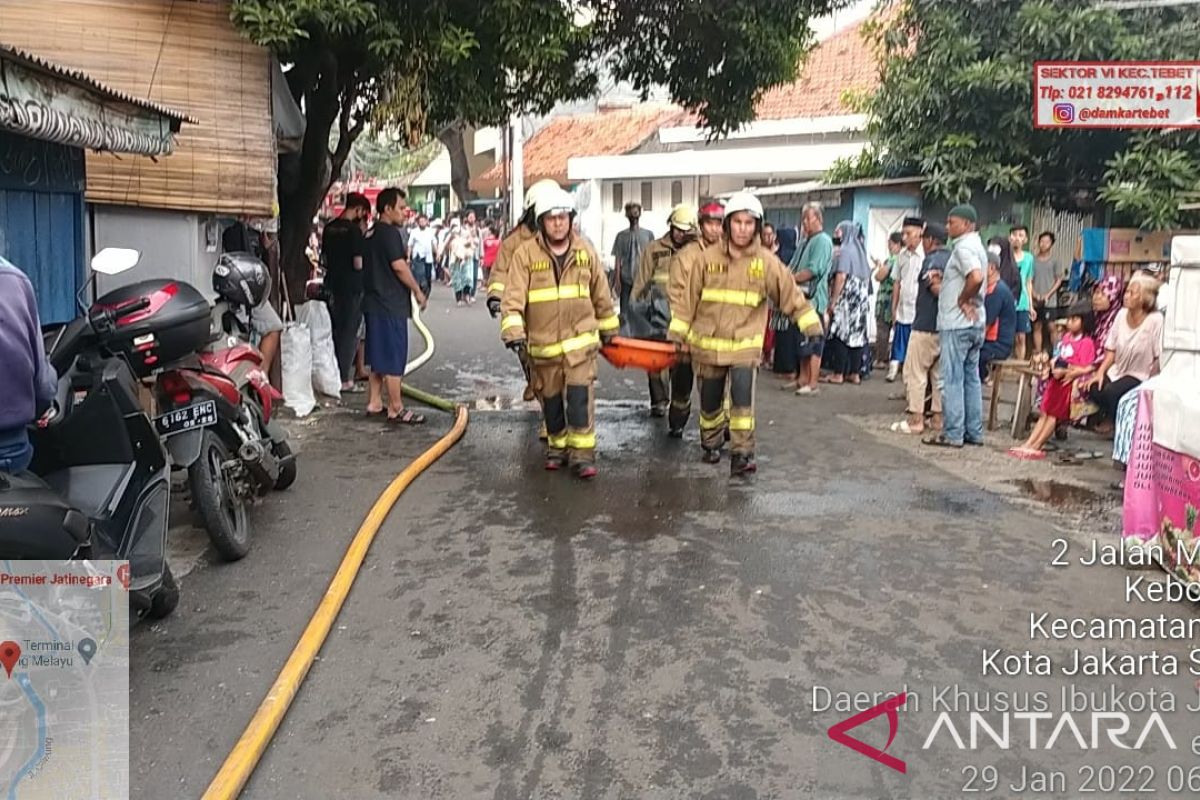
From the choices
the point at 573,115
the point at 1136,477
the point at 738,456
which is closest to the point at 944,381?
the point at 738,456

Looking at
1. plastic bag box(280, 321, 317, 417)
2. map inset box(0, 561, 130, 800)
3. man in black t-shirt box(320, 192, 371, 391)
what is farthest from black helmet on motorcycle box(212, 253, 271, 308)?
map inset box(0, 561, 130, 800)

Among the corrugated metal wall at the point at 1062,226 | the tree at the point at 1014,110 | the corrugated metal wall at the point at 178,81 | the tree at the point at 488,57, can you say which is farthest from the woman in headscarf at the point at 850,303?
the corrugated metal wall at the point at 178,81

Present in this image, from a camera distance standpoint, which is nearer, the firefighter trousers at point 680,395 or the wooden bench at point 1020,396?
the firefighter trousers at point 680,395

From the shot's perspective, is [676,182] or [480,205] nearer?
[676,182]

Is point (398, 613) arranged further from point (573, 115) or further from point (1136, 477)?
point (573, 115)

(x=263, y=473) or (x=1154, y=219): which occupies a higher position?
(x=1154, y=219)

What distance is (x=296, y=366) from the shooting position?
9.54 meters

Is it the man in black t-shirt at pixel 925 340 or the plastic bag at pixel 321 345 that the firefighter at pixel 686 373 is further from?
the plastic bag at pixel 321 345

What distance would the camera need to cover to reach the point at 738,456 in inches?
302

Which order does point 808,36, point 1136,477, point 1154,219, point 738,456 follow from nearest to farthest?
point 1136,477 → point 738,456 → point 808,36 → point 1154,219

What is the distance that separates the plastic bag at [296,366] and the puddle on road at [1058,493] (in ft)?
18.5

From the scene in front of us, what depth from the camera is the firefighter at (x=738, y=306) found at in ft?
25.2

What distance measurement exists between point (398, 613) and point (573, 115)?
108 ft

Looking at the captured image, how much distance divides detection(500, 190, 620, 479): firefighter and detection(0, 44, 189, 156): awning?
228 cm
